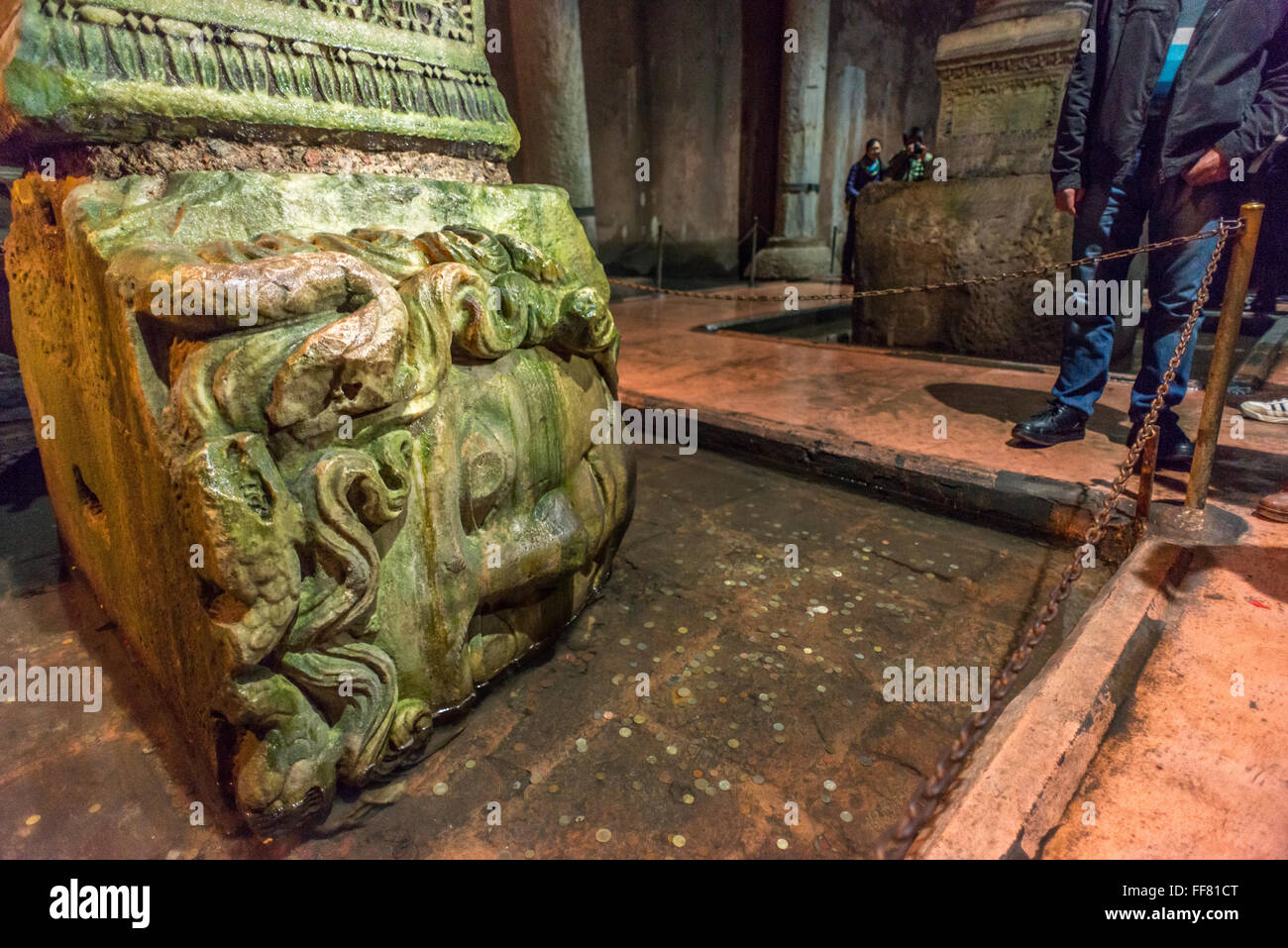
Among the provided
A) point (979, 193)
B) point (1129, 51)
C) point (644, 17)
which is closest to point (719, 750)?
point (1129, 51)

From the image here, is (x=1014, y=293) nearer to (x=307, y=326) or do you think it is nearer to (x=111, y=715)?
(x=307, y=326)

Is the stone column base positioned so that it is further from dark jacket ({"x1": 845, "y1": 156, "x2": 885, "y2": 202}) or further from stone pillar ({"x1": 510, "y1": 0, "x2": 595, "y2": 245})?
stone pillar ({"x1": 510, "y1": 0, "x2": 595, "y2": 245})

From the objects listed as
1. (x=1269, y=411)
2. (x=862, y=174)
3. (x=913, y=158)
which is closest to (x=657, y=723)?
(x=1269, y=411)

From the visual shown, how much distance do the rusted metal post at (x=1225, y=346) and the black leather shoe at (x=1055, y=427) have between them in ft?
3.05

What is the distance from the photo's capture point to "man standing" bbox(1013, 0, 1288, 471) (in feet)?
8.73

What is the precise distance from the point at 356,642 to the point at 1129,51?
3441mm

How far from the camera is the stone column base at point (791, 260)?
37.5 feet

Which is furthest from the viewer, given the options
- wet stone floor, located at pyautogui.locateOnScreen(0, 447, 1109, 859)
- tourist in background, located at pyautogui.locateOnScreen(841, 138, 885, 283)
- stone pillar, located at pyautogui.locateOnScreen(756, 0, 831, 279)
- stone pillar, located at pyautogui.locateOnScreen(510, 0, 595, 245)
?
stone pillar, located at pyautogui.locateOnScreen(756, 0, 831, 279)

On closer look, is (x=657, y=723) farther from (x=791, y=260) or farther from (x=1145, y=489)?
(x=791, y=260)

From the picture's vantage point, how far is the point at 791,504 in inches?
126

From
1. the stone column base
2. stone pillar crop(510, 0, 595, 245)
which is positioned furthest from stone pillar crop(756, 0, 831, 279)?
stone pillar crop(510, 0, 595, 245)

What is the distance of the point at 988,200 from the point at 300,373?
203 inches

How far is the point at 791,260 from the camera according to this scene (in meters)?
11.4

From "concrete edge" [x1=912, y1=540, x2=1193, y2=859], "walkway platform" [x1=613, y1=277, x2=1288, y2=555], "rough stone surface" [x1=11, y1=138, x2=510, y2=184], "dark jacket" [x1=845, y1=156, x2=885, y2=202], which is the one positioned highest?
"dark jacket" [x1=845, y1=156, x2=885, y2=202]
